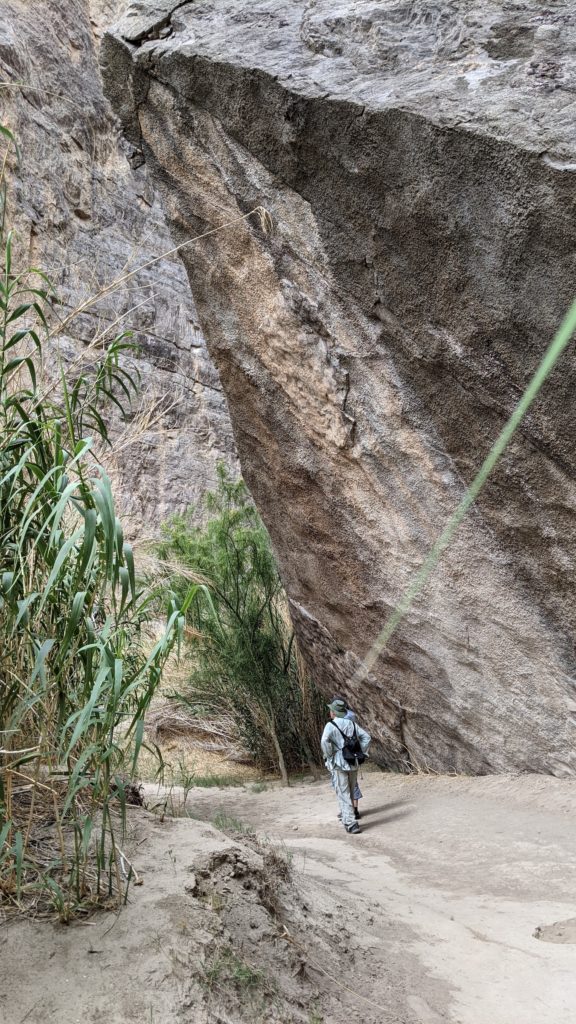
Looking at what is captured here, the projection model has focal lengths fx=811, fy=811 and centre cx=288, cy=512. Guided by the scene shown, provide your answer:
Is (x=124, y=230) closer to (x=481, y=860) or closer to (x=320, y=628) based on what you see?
(x=320, y=628)

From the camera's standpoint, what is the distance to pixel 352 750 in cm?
510

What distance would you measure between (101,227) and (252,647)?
10863 mm

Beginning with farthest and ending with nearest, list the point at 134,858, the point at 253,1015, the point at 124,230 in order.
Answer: the point at 124,230
the point at 134,858
the point at 253,1015

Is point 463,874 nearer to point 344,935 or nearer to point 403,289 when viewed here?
point 344,935

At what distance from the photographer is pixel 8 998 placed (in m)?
1.96

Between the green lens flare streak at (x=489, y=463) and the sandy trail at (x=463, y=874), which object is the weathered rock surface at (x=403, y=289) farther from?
the green lens flare streak at (x=489, y=463)

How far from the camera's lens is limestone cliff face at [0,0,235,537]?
1401cm

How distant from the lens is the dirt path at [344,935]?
206cm

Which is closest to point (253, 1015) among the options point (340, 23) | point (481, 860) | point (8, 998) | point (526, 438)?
point (8, 998)

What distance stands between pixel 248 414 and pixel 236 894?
10.9 feet

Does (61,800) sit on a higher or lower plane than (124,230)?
lower

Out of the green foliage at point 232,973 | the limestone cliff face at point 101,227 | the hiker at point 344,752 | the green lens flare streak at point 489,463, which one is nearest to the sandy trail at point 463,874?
the hiker at point 344,752

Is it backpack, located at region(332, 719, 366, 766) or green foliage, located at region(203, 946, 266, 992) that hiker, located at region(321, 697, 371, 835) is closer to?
backpack, located at region(332, 719, 366, 766)

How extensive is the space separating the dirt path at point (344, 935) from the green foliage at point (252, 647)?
115 inches
